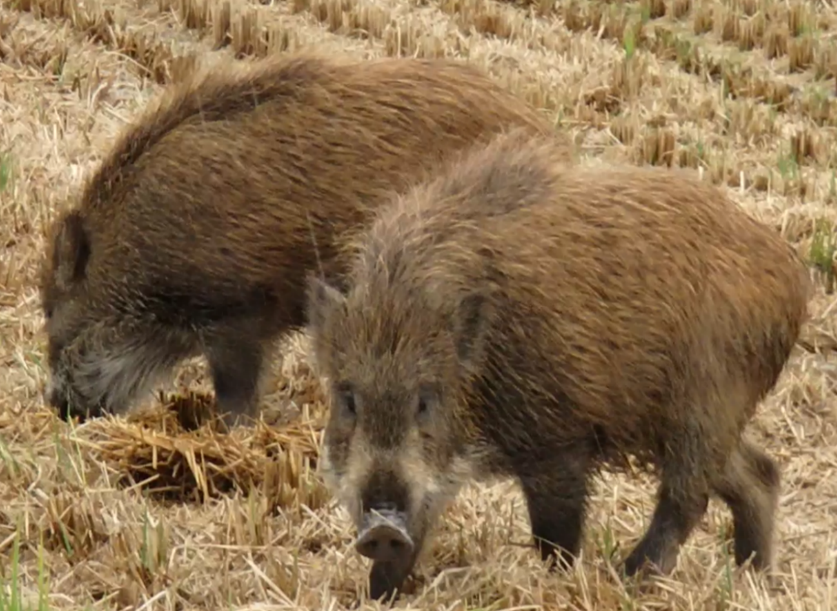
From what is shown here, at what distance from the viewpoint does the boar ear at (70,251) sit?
18.3 feet

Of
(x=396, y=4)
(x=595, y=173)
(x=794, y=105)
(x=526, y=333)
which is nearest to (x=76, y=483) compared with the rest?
(x=526, y=333)

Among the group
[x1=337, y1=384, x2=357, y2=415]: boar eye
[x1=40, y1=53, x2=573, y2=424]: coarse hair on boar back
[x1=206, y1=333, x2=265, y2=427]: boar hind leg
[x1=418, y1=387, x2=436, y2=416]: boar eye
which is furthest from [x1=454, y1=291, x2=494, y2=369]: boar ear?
[x1=206, y1=333, x2=265, y2=427]: boar hind leg

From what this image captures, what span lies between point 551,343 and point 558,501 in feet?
1.39

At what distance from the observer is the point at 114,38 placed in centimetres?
960

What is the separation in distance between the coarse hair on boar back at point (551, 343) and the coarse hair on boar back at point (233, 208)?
3.30 ft

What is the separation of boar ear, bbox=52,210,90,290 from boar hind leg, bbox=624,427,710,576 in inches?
94.1

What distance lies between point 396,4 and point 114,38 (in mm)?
2583

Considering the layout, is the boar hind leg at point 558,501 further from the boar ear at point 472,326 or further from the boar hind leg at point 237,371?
the boar hind leg at point 237,371

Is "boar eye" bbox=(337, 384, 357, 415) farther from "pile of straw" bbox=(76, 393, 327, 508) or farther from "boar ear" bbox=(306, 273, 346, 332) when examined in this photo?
"pile of straw" bbox=(76, 393, 327, 508)

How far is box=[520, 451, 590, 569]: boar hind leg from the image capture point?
13.5ft

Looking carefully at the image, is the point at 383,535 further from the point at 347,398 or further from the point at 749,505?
the point at 749,505

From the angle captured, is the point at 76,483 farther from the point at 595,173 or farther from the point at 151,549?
the point at 595,173

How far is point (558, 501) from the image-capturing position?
411 cm

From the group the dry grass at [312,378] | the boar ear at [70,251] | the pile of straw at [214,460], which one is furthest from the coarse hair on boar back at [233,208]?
the pile of straw at [214,460]
